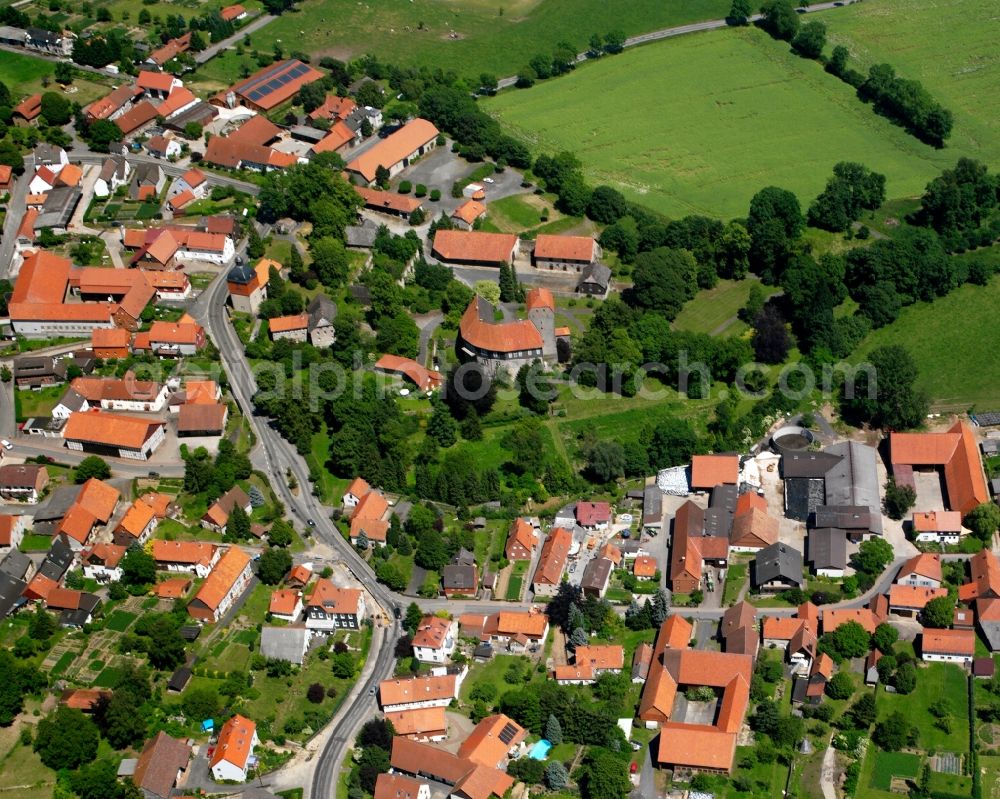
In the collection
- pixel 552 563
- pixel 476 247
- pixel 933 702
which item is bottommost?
pixel 552 563

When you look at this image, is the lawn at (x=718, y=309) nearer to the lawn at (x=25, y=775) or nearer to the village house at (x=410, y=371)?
the village house at (x=410, y=371)

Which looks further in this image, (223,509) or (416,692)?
(223,509)

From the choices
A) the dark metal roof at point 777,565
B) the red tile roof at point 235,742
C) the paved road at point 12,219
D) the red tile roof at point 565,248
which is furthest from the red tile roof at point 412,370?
the paved road at point 12,219

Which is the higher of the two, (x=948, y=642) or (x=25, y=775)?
(x=948, y=642)

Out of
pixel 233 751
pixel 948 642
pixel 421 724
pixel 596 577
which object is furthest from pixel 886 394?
pixel 233 751

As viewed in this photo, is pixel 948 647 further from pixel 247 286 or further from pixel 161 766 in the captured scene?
pixel 247 286

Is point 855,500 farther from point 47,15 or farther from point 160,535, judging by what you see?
point 47,15

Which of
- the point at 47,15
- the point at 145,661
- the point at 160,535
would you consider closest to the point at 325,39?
the point at 47,15

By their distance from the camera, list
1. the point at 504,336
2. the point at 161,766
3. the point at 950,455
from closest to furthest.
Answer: the point at 161,766 < the point at 950,455 < the point at 504,336

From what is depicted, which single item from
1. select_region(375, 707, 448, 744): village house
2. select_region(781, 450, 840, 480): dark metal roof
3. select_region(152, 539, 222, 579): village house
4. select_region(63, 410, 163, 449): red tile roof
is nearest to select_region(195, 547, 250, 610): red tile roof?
select_region(152, 539, 222, 579): village house
